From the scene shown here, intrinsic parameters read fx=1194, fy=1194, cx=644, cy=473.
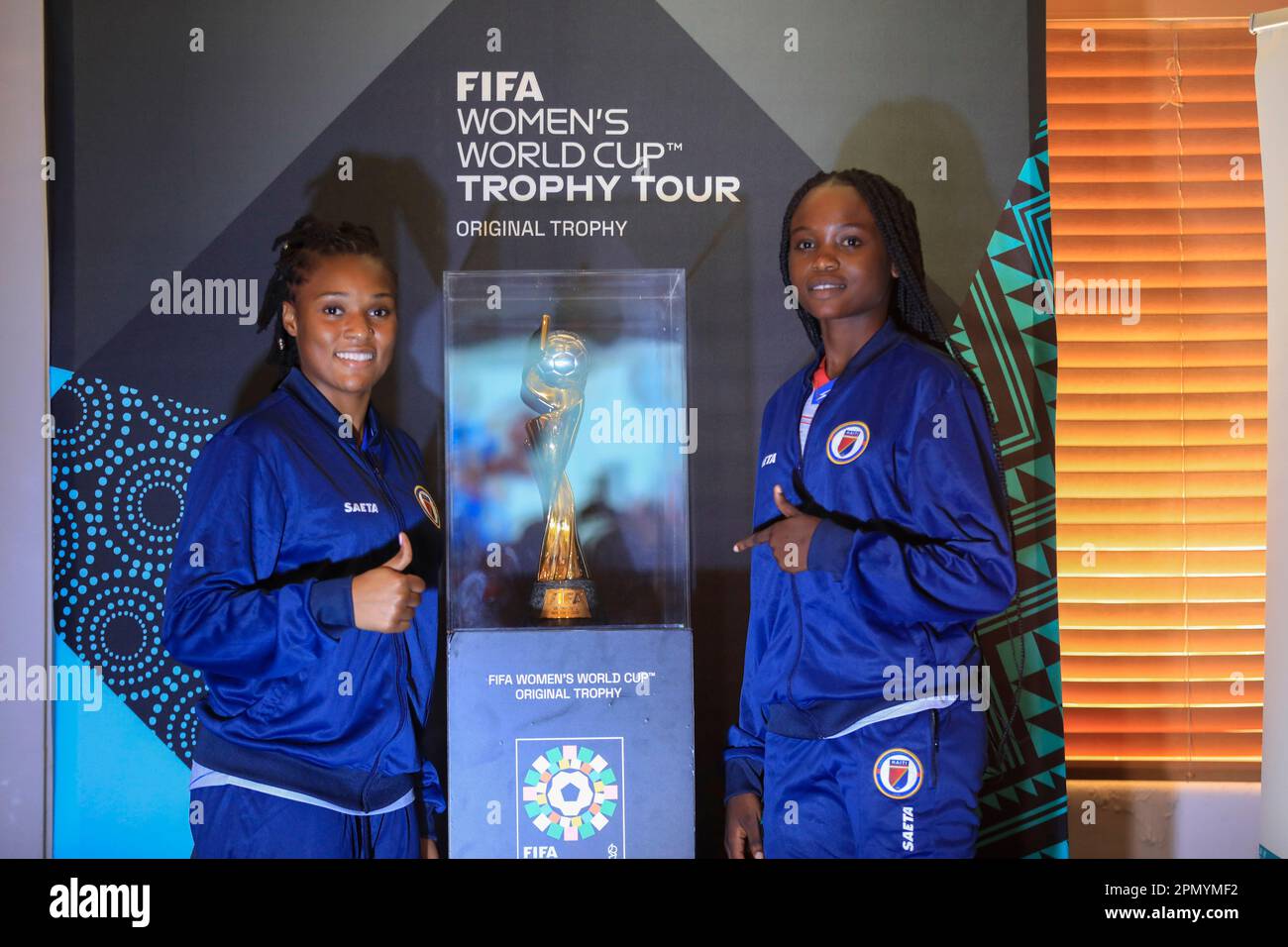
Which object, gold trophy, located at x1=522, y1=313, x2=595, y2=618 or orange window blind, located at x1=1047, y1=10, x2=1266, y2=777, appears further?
orange window blind, located at x1=1047, y1=10, x2=1266, y2=777

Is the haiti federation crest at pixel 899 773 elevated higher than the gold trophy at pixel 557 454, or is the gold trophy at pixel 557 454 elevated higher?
the gold trophy at pixel 557 454

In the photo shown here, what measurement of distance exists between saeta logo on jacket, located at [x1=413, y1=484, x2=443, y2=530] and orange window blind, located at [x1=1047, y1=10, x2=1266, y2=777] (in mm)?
1508

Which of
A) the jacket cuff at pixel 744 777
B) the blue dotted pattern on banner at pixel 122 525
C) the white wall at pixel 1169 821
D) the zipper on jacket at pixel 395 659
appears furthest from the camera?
the white wall at pixel 1169 821

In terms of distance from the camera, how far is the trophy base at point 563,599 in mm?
2539

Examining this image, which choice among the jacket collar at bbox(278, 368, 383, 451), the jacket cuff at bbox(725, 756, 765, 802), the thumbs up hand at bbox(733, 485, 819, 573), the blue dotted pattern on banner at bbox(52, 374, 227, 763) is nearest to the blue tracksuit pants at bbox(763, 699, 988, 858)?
the jacket cuff at bbox(725, 756, 765, 802)

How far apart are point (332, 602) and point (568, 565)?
49 centimetres

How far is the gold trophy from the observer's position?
2557 millimetres

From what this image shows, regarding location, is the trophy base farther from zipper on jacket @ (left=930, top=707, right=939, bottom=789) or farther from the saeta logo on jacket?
zipper on jacket @ (left=930, top=707, right=939, bottom=789)

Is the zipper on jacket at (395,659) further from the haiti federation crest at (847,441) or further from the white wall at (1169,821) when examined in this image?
the white wall at (1169,821)

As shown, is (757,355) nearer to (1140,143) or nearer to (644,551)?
(644,551)

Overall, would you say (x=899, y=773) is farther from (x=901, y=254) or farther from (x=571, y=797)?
(x=901, y=254)

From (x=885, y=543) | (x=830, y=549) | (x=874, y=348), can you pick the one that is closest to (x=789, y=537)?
(x=830, y=549)

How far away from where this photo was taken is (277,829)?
2.44 metres

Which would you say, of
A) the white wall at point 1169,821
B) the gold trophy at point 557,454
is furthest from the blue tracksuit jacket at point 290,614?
the white wall at point 1169,821
